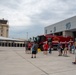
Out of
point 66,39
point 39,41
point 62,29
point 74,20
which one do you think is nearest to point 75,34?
point 62,29

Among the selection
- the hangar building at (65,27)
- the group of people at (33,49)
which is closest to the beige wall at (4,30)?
the hangar building at (65,27)

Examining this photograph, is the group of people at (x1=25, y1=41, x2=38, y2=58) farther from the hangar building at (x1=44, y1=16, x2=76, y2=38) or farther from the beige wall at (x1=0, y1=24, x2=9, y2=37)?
the beige wall at (x1=0, y1=24, x2=9, y2=37)

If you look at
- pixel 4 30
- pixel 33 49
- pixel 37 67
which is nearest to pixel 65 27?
pixel 33 49

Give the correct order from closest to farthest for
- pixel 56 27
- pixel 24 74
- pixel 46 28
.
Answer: pixel 24 74 → pixel 56 27 → pixel 46 28

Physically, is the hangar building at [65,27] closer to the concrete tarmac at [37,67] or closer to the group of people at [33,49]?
the group of people at [33,49]

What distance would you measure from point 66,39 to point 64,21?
13.9 metres

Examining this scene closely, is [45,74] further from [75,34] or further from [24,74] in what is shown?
[75,34]

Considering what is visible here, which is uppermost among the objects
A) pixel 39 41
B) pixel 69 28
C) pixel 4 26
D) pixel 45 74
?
pixel 4 26

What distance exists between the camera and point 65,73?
1291 cm

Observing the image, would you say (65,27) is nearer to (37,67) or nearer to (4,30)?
(37,67)

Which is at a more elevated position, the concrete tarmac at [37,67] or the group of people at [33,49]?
the group of people at [33,49]

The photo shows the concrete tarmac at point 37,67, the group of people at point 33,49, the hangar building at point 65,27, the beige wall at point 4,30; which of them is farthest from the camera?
the beige wall at point 4,30

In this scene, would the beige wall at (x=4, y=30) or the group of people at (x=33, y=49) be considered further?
the beige wall at (x=4, y=30)

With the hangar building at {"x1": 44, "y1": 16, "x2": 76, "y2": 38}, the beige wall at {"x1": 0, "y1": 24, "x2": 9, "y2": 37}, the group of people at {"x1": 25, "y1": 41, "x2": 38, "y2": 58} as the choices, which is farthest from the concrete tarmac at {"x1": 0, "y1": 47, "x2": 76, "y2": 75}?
the beige wall at {"x1": 0, "y1": 24, "x2": 9, "y2": 37}
